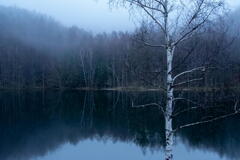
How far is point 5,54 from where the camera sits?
85.4m

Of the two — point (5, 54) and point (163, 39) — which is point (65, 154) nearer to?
point (163, 39)

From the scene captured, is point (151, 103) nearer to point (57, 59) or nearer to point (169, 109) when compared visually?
point (169, 109)

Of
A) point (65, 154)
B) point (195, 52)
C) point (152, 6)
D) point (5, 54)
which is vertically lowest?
point (65, 154)

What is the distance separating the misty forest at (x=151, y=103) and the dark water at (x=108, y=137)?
66mm

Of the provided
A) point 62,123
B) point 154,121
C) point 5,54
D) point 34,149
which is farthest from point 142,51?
point 5,54

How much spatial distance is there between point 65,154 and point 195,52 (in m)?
14.8

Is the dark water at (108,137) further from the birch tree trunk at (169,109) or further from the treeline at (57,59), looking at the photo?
the birch tree trunk at (169,109)

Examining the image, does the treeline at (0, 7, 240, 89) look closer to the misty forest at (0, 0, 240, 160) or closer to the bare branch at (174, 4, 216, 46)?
the misty forest at (0, 0, 240, 160)

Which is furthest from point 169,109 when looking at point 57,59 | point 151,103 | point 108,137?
point 57,59

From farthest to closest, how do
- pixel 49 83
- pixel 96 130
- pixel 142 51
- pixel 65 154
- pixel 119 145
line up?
pixel 49 83, pixel 96 130, pixel 119 145, pixel 65 154, pixel 142 51

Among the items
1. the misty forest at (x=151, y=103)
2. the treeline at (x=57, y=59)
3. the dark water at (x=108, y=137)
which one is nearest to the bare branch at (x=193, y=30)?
the misty forest at (x=151, y=103)

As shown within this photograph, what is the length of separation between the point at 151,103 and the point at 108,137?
17.0 m

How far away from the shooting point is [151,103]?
6.65m

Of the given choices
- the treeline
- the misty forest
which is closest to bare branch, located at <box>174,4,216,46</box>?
the misty forest
